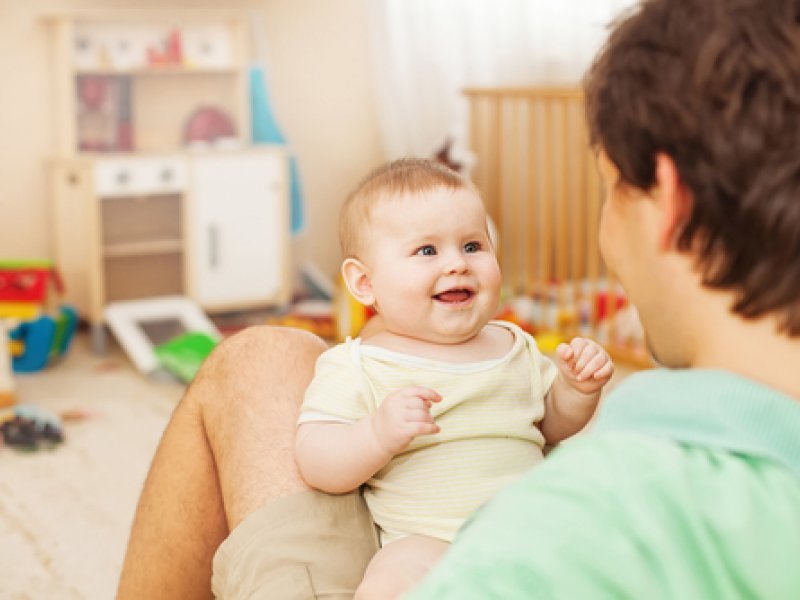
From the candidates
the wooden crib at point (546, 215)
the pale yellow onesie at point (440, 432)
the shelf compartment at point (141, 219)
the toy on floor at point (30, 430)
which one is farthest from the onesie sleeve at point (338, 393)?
the shelf compartment at point (141, 219)

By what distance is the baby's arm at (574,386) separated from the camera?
1189mm

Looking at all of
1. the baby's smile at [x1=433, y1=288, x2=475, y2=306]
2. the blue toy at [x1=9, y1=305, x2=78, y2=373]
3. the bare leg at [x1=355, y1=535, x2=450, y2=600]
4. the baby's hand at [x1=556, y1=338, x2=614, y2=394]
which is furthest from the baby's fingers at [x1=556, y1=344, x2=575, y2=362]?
the blue toy at [x1=9, y1=305, x2=78, y2=373]

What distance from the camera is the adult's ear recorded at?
68 cm

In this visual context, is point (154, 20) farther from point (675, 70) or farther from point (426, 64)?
point (675, 70)

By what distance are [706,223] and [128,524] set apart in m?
1.79

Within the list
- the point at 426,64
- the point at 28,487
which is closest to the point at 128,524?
the point at 28,487

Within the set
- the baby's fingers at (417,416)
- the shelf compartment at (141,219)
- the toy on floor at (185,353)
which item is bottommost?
the toy on floor at (185,353)

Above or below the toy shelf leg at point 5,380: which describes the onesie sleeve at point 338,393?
above

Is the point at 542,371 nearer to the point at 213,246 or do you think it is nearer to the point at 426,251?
the point at 426,251

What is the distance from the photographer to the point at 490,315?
4.09 feet

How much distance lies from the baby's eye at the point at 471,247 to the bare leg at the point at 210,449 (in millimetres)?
245

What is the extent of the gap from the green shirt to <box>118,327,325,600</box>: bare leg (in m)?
0.65

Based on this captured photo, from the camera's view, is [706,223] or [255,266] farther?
[255,266]

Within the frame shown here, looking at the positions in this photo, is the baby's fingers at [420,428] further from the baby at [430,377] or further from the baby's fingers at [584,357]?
the baby's fingers at [584,357]
